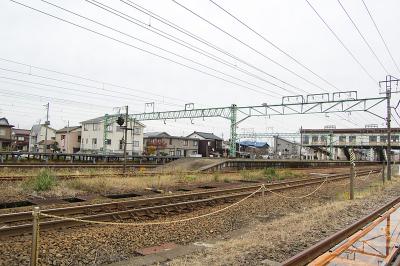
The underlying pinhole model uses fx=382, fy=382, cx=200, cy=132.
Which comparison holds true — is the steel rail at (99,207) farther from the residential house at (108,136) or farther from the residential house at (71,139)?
the residential house at (71,139)

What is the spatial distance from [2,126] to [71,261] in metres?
68.7

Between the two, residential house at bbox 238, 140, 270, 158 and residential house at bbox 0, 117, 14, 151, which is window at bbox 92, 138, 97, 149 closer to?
residential house at bbox 0, 117, 14, 151

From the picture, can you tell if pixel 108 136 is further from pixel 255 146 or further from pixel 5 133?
pixel 255 146

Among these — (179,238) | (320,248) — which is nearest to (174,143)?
(179,238)

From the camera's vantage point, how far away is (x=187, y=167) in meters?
31.6

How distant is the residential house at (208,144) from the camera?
264 ft

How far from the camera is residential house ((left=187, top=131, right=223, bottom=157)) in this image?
80562mm

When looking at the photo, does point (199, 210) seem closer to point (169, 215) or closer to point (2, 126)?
point (169, 215)

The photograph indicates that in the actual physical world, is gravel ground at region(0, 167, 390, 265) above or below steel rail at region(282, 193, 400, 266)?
below

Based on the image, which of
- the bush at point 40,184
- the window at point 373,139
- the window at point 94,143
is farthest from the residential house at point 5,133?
the window at point 373,139

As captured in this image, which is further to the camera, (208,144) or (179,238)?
(208,144)

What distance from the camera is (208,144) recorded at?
272ft

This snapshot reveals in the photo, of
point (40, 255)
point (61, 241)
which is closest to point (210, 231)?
point (61, 241)

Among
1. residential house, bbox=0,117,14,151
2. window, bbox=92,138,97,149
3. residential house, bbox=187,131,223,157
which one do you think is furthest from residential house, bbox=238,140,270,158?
residential house, bbox=0,117,14,151
